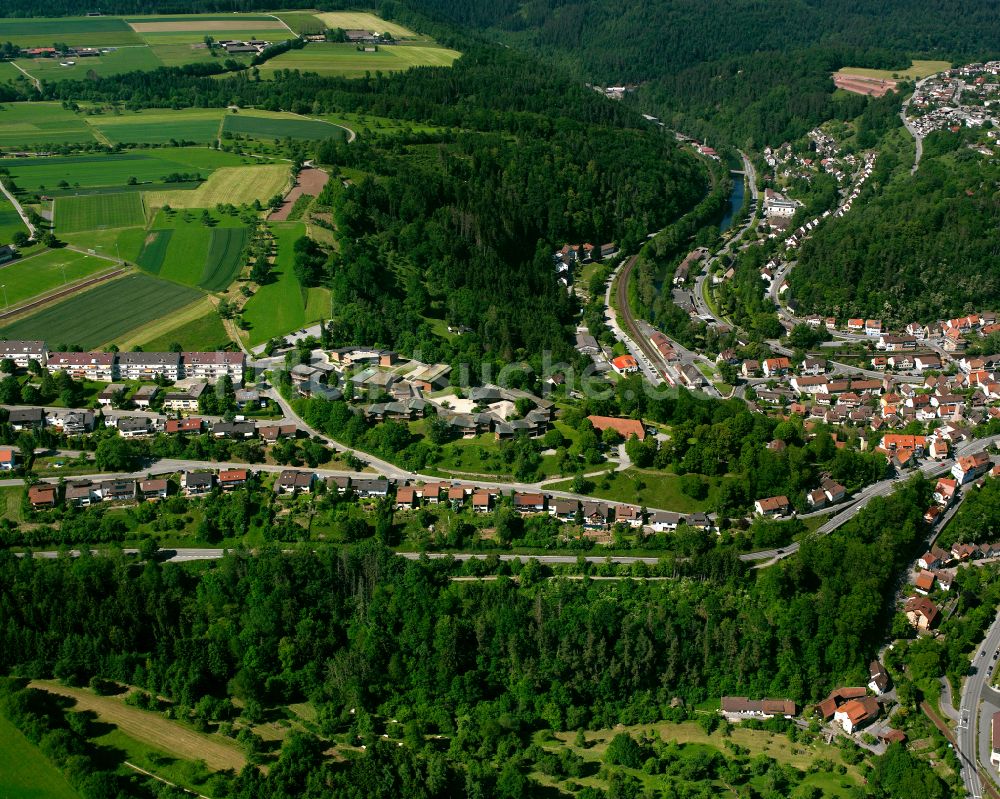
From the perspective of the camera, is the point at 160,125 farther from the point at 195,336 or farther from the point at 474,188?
the point at 195,336

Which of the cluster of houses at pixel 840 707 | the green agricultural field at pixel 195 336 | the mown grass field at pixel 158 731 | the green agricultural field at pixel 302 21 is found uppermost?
the green agricultural field at pixel 302 21

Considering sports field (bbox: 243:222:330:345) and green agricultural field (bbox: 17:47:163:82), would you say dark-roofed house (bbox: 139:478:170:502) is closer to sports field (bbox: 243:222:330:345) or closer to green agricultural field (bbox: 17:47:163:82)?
sports field (bbox: 243:222:330:345)

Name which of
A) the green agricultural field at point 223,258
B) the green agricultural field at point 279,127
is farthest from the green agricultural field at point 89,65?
the green agricultural field at point 223,258

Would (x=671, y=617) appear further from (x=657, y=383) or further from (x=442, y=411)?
(x=657, y=383)

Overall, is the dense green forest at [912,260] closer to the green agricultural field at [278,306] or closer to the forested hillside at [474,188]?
the forested hillside at [474,188]

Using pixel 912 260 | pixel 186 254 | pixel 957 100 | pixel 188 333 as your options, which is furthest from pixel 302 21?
pixel 912 260

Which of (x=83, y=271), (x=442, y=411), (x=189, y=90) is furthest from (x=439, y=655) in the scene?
(x=189, y=90)

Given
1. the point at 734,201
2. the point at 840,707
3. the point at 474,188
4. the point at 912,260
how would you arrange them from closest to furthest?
the point at 840,707
the point at 912,260
the point at 474,188
the point at 734,201
